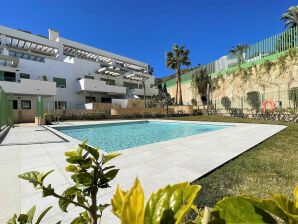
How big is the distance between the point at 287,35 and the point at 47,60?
2766 cm

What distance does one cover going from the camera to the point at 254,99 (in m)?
23.0

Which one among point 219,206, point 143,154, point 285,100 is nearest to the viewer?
point 219,206

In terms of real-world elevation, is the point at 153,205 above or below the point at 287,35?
→ below

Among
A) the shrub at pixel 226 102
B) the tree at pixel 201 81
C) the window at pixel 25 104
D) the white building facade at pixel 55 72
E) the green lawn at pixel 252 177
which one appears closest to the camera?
the green lawn at pixel 252 177

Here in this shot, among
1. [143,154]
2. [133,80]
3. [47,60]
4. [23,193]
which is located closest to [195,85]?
[133,80]

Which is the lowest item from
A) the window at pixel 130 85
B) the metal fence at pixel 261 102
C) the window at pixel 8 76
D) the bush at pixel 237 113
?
the bush at pixel 237 113

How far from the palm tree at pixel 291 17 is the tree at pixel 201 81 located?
1207 cm

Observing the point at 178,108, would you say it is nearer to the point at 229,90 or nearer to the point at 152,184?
the point at 229,90

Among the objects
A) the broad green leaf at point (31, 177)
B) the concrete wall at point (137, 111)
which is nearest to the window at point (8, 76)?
the concrete wall at point (137, 111)

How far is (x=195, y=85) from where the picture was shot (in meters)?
34.3

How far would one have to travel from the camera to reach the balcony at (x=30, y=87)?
2180cm

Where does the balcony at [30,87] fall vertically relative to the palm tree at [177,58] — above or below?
below

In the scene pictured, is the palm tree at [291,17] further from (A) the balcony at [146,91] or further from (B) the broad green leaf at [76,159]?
(B) the broad green leaf at [76,159]

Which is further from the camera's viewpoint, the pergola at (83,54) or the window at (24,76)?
the pergola at (83,54)
